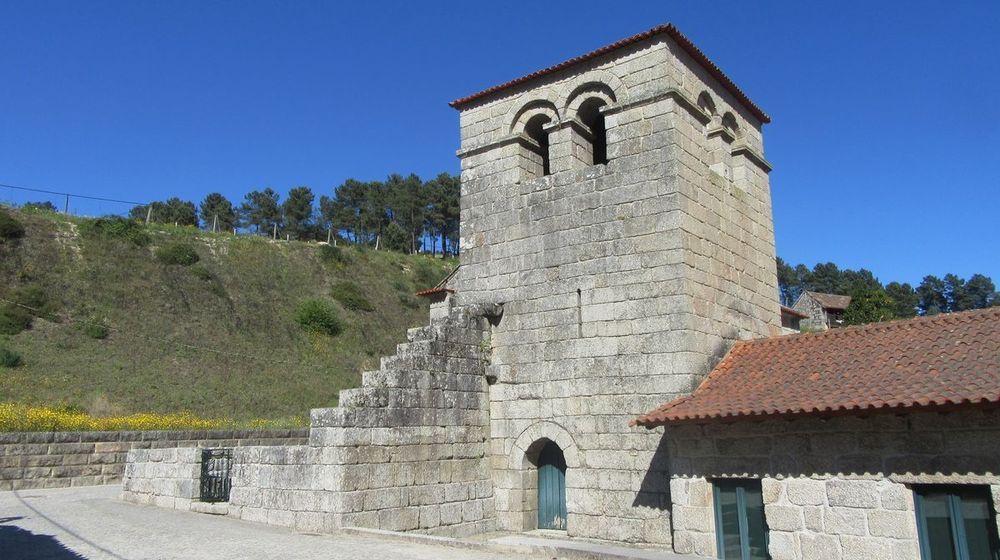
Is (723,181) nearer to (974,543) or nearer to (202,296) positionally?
(974,543)

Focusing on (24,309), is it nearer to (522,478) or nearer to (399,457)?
(399,457)

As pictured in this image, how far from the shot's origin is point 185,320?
32812 millimetres

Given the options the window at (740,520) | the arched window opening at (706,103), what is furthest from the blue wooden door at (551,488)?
the arched window opening at (706,103)

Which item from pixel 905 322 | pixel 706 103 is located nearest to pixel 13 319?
pixel 706 103

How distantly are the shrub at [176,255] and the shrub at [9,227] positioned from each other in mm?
6022

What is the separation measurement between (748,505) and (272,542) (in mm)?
5642

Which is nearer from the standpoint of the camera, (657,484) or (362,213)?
(657,484)

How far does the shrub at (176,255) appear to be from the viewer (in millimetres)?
36812

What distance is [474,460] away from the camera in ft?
36.6

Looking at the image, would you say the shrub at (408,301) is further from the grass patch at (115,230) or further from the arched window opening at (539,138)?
the arched window opening at (539,138)

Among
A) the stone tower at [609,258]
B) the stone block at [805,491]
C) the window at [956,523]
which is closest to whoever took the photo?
the window at [956,523]

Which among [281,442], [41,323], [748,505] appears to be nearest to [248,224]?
[41,323]

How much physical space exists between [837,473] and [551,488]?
4.52 metres

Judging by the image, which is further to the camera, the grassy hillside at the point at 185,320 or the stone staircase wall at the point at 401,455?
the grassy hillside at the point at 185,320
